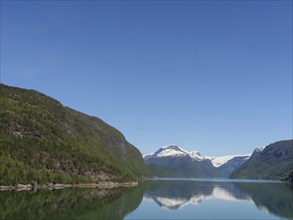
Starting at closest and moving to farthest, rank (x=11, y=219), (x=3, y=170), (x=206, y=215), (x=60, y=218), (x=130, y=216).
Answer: (x=11, y=219) → (x=60, y=218) → (x=130, y=216) → (x=206, y=215) → (x=3, y=170)

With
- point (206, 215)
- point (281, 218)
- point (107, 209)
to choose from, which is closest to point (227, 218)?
point (206, 215)

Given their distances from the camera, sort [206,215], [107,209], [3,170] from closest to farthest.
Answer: [206,215] → [107,209] → [3,170]

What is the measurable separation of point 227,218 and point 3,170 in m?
114

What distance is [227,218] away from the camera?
370 ft

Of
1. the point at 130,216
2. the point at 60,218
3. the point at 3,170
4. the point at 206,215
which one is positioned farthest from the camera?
the point at 3,170

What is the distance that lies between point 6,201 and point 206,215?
59796 millimetres

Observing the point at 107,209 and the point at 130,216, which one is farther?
the point at 107,209

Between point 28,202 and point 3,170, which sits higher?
point 3,170

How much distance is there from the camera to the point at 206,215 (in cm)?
11950

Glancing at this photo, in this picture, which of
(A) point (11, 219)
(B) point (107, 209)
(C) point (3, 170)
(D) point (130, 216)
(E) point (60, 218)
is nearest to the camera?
(A) point (11, 219)

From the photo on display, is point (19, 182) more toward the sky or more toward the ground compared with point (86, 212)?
more toward the sky

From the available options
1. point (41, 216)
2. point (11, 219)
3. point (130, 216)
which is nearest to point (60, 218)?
point (41, 216)

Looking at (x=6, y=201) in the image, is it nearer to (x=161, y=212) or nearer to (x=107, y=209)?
(x=107, y=209)

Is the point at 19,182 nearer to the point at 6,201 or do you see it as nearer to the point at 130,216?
the point at 6,201
